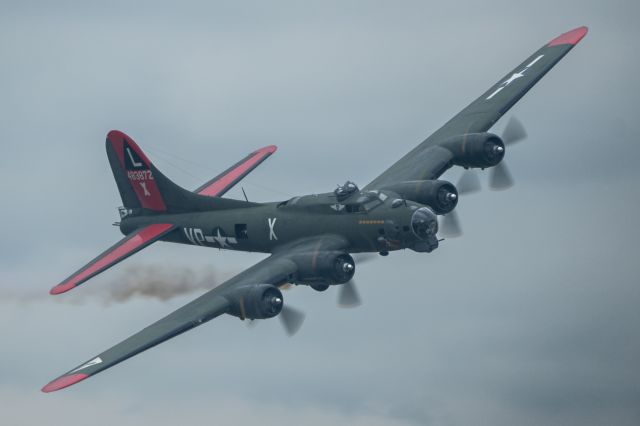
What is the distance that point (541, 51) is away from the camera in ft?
262

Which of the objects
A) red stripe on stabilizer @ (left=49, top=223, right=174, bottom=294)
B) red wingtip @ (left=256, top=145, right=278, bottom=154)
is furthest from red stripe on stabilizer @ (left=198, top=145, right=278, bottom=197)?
red stripe on stabilizer @ (left=49, top=223, right=174, bottom=294)

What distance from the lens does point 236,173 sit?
73.8 meters

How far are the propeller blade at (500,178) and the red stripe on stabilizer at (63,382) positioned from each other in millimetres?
24324

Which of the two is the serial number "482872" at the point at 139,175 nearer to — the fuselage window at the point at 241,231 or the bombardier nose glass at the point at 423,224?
the fuselage window at the point at 241,231

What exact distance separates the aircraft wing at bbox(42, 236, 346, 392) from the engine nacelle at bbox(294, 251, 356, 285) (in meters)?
0.27

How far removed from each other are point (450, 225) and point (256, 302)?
39.4 feet

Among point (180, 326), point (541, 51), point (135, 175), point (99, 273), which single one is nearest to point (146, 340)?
point (180, 326)

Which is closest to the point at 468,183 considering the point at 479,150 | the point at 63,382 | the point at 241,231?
the point at 479,150

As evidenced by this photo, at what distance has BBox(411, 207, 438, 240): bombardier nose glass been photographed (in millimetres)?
61688

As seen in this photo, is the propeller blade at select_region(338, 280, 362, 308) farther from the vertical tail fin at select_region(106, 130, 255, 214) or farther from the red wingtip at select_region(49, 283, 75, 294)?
the red wingtip at select_region(49, 283, 75, 294)

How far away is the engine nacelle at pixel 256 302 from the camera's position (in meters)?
59.4

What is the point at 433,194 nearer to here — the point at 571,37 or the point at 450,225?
the point at 450,225

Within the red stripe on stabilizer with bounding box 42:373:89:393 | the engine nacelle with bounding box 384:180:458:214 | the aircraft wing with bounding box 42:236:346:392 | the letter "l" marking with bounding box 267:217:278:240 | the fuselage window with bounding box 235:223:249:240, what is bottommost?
the red stripe on stabilizer with bounding box 42:373:89:393

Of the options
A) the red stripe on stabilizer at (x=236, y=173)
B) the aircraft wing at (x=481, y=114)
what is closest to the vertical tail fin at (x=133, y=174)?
the red stripe on stabilizer at (x=236, y=173)
